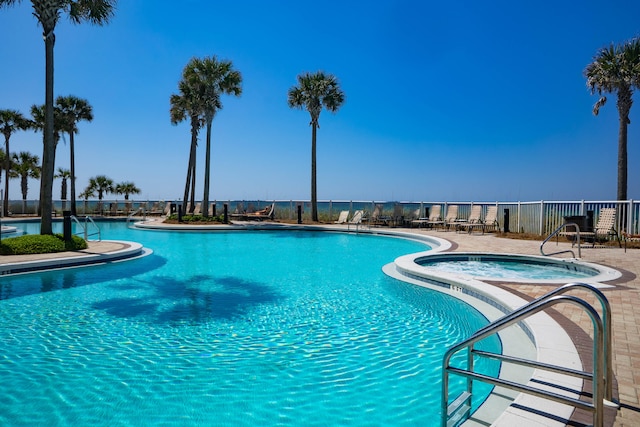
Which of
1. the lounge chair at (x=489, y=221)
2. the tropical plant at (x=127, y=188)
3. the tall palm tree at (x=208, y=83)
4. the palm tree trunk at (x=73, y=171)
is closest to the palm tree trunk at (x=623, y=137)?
the lounge chair at (x=489, y=221)

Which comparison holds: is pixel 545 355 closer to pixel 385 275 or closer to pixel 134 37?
pixel 385 275

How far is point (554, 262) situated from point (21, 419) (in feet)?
30.9

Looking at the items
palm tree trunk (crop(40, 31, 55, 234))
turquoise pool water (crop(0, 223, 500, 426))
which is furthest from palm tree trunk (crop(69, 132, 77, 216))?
turquoise pool water (crop(0, 223, 500, 426))

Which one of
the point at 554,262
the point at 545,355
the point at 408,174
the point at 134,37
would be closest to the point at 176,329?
the point at 545,355

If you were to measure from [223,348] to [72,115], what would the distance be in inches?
1084

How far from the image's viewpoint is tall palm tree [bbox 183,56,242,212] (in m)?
19.7

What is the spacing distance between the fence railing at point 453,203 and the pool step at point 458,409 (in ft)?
38.7

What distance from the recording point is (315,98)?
21.2 metres

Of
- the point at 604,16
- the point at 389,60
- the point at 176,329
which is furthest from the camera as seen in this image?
the point at 389,60

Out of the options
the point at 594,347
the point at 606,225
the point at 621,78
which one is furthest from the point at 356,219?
the point at 594,347

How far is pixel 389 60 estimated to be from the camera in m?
19.3

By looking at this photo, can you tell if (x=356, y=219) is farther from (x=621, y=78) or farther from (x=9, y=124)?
(x=9, y=124)

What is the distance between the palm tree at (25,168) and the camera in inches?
1248

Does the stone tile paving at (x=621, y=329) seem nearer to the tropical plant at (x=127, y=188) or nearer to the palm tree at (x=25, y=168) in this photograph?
the palm tree at (x=25, y=168)
